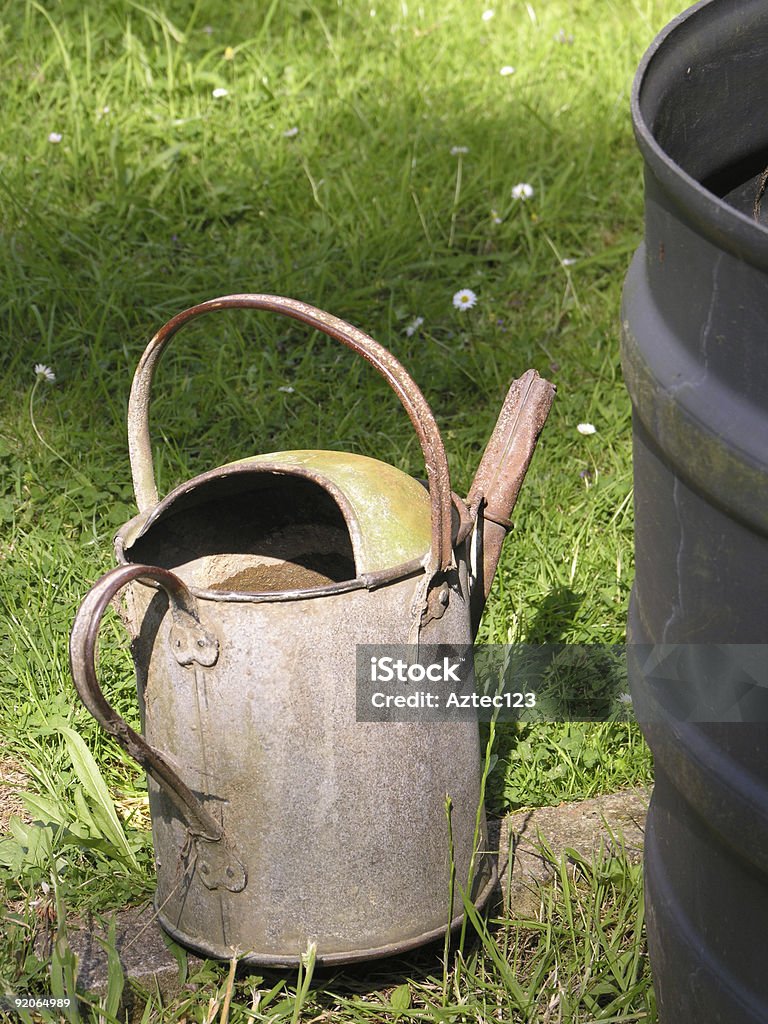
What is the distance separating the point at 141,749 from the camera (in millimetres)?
1787

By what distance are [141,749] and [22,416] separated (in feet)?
5.53

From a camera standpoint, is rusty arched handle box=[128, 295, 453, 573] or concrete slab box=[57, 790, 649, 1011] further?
concrete slab box=[57, 790, 649, 1011]

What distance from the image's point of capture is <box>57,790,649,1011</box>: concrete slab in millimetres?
2016

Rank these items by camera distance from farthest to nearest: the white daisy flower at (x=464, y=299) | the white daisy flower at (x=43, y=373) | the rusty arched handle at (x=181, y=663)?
1. the white daisy flower at (x=464, y=299)
2. the white daisy flower at (x=43, y=373)
3. the rusty arched handle at (x=181, y=663)

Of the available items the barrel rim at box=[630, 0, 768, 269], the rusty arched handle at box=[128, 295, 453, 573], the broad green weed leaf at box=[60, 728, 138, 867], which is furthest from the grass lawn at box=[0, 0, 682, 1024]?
the barrel rim at box=[630, 0, 768, 269]

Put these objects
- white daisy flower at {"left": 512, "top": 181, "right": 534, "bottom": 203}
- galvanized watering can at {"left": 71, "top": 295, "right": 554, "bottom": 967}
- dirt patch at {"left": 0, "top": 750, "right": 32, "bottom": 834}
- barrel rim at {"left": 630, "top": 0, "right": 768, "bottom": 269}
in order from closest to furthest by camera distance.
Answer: barrel rim at {"left": 630, "top": 0, "right": 768, "bottom": 269} → galvanized watering can at {"left": 71, "top": 295, "right": 554, "bottom": 967} → dirt patch at {"left": 0, "top": 750, "right": 32, "bottom": 834} → white daisy flower at {"left": 512, "top": 181, "right": 534, "bottom": 203}

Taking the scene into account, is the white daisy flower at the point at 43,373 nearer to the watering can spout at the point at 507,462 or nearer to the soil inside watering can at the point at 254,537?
the soil inside watering can at the point at 254,537

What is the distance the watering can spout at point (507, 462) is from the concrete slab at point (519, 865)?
43 cm

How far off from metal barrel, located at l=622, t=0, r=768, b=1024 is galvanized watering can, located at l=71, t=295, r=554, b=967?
0.34m

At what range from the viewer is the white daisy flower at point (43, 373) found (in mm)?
3285

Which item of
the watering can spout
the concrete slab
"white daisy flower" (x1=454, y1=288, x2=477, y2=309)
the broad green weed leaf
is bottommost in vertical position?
the concrete slab


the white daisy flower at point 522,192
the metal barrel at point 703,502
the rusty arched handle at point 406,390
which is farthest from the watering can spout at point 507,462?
the white daisy flower at point 522,192

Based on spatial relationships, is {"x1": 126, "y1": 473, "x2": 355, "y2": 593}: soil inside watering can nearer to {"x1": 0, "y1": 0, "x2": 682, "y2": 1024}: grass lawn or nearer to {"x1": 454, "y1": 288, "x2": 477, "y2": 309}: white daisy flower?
{"x1": 0, "y1": 0, "x2": 682, "y2": 1024}: grass lawn

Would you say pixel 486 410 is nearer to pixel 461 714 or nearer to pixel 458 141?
pixel 458 141
